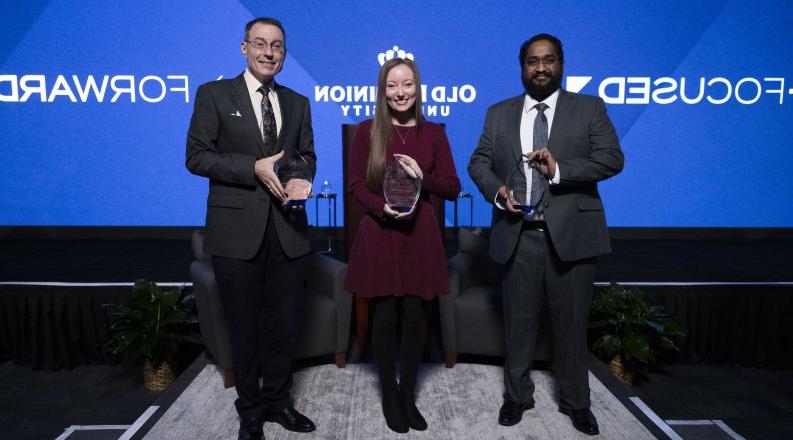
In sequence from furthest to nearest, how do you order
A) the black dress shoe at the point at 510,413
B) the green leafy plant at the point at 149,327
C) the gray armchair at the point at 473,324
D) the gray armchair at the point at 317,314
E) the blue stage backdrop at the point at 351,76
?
1. the blue stage backdrop at the point at 351,76
2. the green leafy plant at the point at 149,327
3. the gray armchair at the point at 473,324
4. the gray armchair at the point at 317,314
5. the black dress shoe at the point at 510,413

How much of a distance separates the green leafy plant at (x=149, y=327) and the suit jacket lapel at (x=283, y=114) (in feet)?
5.67

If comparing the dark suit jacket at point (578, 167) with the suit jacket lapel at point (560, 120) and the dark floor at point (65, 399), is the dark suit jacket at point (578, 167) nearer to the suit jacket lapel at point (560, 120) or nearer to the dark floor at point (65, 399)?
the suit jacket lapel at point (560, 120)

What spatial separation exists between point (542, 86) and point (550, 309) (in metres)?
0.83

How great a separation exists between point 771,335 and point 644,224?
10.1ft

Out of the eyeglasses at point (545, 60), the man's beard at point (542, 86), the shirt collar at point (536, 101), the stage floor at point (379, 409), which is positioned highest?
the eyeglasses at point (545, 60)

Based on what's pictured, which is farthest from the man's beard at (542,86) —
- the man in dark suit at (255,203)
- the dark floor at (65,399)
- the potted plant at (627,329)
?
the dark floor at (65,399)

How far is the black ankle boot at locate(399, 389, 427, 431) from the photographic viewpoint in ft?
6.81

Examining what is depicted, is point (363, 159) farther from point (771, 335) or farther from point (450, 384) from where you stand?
point (771, 335)

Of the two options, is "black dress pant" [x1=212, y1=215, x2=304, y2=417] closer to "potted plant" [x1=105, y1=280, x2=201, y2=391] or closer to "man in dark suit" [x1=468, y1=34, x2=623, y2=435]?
"man in dark suit" [x1=468, y1=34, x2=623, y2=435]

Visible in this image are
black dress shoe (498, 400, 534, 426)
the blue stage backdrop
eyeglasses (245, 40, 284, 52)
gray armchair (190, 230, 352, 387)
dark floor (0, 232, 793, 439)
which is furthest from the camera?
the blue stage backdrop

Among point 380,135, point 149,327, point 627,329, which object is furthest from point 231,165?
point 627,329

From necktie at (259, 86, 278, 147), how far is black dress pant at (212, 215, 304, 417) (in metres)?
0.28

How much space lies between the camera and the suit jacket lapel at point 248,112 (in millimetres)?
1851

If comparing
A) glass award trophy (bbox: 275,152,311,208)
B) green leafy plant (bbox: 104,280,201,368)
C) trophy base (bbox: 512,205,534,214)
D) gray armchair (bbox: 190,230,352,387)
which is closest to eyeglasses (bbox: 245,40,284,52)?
glass award trophy (bbox: 275,152,311,208)
